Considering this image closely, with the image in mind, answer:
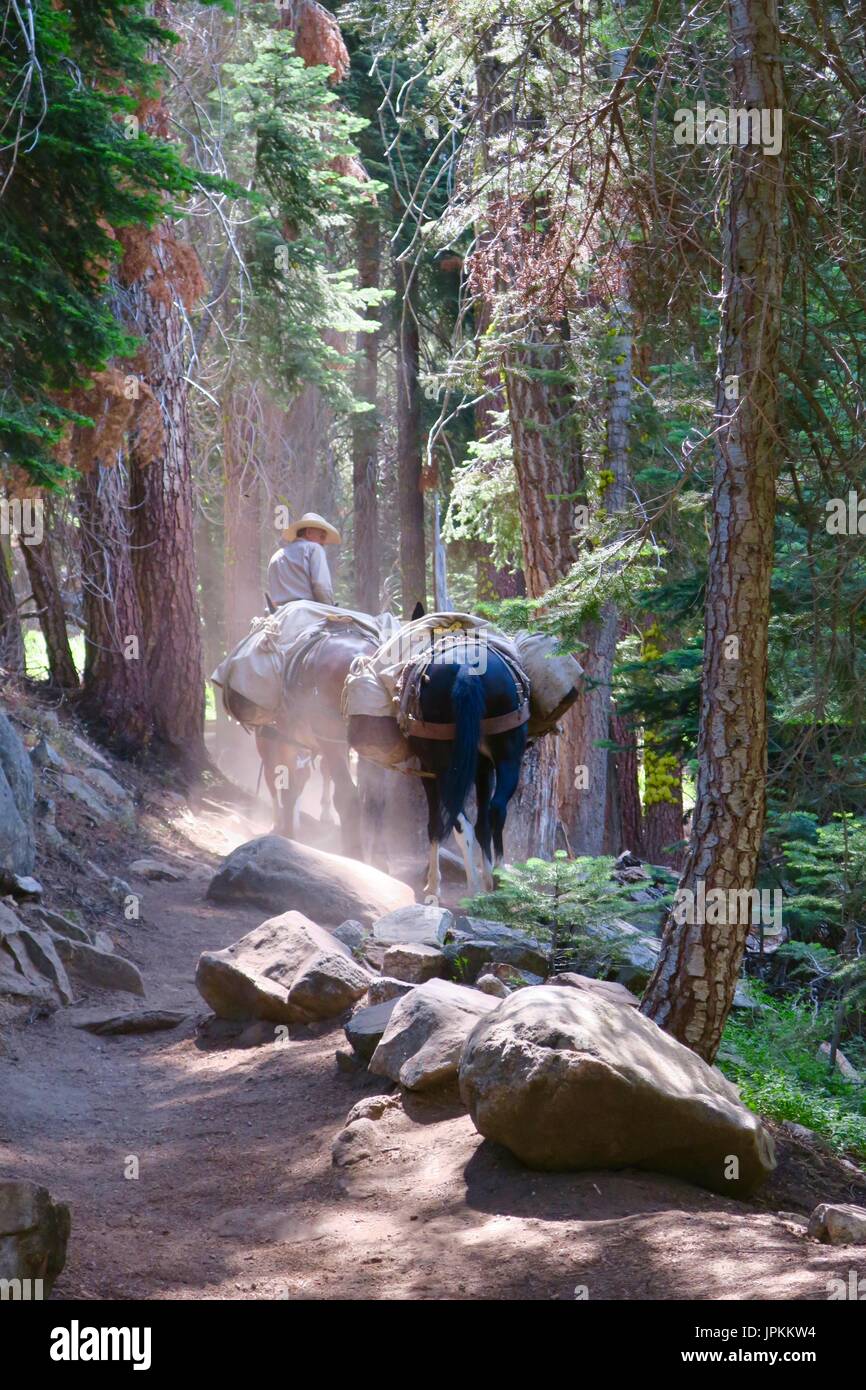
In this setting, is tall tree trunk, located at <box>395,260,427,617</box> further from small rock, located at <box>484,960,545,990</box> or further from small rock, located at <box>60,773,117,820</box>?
small rock, located at <box>484,960,545,990</box>

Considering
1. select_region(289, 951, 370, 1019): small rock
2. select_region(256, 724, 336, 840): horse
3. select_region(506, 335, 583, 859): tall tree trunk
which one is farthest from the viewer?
select_region(256, 724, 336, 840): horse

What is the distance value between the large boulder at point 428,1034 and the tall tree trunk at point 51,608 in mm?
9256

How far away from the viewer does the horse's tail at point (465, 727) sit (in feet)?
35.2

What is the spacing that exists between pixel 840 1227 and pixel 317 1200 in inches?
84.8

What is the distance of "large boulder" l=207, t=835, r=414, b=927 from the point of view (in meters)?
11.0

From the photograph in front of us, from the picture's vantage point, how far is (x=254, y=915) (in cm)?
1126

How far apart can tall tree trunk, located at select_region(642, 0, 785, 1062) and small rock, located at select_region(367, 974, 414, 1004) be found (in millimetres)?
2041

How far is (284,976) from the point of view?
8016 millimetres

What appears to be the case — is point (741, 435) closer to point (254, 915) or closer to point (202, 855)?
point (254, 915)

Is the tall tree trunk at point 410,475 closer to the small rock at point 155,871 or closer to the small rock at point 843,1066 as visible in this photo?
the small rock at point 155,871

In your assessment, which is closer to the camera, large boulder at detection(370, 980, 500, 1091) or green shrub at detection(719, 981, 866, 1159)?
large boulder at detection(370, 980, 500, 1091)
